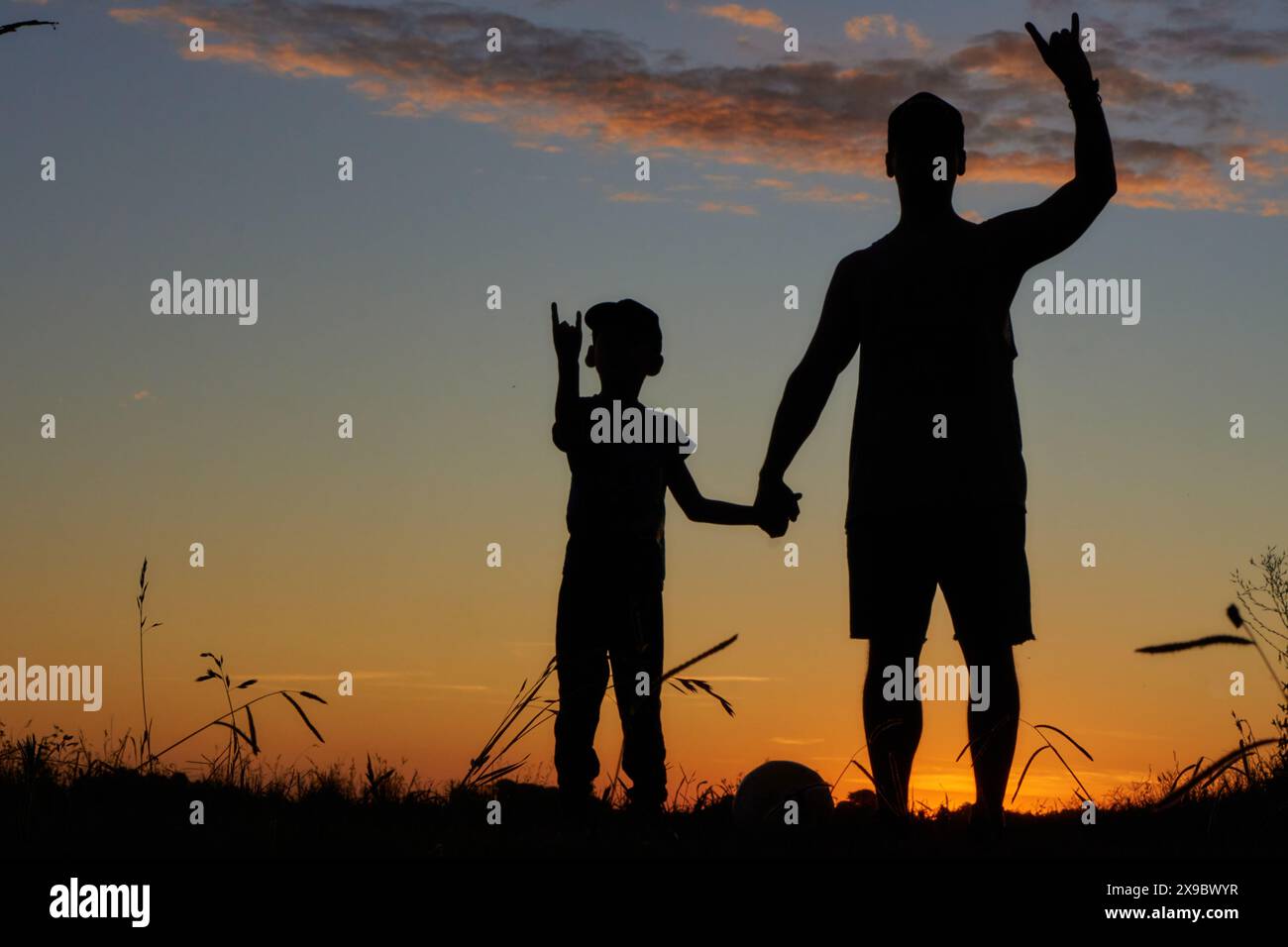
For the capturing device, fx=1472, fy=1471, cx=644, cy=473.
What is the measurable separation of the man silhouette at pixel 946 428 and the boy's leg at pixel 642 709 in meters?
1.26

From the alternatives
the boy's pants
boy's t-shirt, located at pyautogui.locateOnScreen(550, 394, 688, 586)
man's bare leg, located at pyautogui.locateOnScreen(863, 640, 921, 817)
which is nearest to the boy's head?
boy's t-shirt, located at pyautogui.locateOnScreen(550, 394, 688, 586)

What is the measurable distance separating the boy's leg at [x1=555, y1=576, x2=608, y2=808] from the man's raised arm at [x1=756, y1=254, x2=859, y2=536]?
1.05 m

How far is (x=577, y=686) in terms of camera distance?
690cm

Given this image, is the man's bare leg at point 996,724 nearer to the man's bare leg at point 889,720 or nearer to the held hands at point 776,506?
the man's bare leg at point 889,720

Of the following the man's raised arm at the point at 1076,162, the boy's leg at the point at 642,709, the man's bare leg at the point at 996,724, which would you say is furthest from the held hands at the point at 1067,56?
the boy's leg at the point at 642,709

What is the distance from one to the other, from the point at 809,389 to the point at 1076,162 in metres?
1.41

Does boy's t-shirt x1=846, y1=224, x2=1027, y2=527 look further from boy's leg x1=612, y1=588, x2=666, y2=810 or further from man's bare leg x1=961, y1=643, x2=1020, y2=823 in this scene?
boy's leg x1=612, y1=588, x2=666, y2=810

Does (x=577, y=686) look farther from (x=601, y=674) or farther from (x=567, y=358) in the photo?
(x=567, y=358)

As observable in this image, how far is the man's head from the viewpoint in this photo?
19.5 feet

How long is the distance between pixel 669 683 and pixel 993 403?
2.76 metres

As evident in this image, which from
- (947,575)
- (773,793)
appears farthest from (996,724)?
(773,793)
